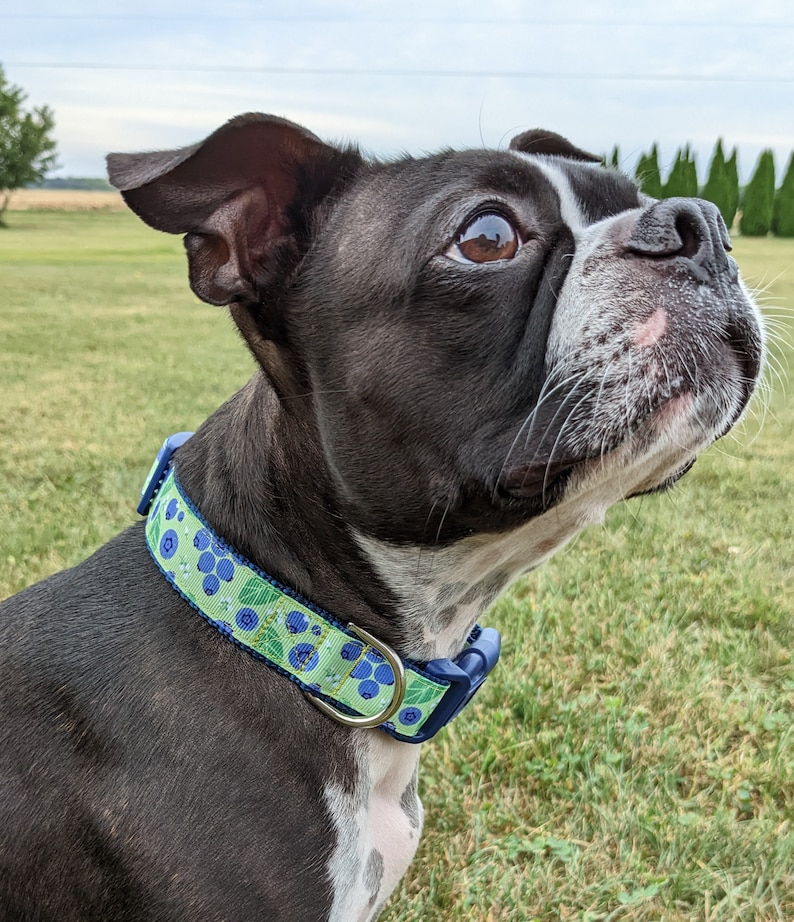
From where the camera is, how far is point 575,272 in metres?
2.06

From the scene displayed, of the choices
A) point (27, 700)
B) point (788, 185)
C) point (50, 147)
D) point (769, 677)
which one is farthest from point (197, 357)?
point (50, 147)

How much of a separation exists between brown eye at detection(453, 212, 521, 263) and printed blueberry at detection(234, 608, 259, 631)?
3.12 feet

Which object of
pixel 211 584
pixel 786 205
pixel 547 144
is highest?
pixel 547 144

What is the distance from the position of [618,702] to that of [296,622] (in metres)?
2.12

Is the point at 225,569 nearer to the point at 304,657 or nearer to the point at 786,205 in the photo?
the point at 304,657

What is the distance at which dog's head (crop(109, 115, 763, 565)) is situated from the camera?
1.99 metres

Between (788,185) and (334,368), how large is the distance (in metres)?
39.4

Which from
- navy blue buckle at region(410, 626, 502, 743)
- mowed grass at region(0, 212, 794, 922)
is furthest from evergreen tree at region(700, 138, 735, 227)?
navy blue buckle at region(410, 626, 502, 743)

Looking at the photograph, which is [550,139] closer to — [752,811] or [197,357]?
[752,811]

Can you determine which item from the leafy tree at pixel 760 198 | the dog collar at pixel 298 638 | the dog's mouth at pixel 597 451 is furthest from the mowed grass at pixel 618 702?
the leafy tree at pixel 760 198

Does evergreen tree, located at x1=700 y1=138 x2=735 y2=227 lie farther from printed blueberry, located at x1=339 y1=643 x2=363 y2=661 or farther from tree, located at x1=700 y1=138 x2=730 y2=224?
printed blueberry, located at x1=339 y1=643 x2=363 y2=661

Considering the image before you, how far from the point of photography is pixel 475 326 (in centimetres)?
205

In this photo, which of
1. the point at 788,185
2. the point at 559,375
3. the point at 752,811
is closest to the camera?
the point at 559,375

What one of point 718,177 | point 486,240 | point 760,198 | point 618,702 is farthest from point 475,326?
point 760,198
